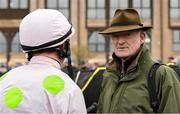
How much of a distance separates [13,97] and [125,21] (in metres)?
1.37

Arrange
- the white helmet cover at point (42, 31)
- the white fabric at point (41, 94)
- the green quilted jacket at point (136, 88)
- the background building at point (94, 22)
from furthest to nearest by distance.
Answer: the background building at point (94, 22) < the green quilted jacket at point (136, 88) < the white helmet cover at point (42, 31) < the white fabric at point (41, 94)

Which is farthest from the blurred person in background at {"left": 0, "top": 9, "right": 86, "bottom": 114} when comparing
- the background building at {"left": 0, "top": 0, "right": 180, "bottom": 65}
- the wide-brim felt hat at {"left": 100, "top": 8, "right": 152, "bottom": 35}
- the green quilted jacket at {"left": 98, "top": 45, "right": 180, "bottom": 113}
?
the background building at {"left": 0, "top": 0, "right": 180, "bottom": 65}

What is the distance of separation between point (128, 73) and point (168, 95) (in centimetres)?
34

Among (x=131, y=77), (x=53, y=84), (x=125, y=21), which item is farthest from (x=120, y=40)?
(x=53, y=84)

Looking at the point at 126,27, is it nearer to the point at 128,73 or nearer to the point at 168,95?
the point at 128,73

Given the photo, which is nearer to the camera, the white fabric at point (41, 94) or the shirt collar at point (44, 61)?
the white fabric at point (41, 94)

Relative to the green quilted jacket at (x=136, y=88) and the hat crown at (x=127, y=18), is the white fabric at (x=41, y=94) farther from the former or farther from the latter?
the hat crown at (x=127, y=18)

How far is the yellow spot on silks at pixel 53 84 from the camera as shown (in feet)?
7.44

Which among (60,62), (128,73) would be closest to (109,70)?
(128,73)

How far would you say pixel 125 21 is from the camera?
346cm

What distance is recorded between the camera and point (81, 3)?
48812mm

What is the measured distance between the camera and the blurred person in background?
2271 mm

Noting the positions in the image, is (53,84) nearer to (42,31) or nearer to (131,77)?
(42,31)

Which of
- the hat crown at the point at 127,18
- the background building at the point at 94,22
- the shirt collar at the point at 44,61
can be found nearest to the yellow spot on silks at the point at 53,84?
the shirt collar at the point at 44,61
